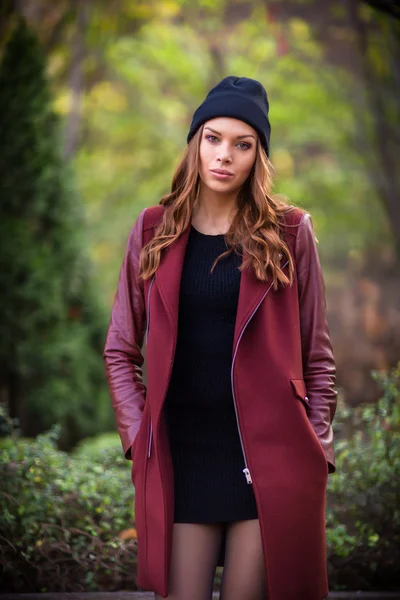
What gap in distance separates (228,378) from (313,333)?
391mm

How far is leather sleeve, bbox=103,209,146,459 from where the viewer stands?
3217 millimetres

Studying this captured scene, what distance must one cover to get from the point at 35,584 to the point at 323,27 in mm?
11018

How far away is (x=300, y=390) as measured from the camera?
3.00 meters

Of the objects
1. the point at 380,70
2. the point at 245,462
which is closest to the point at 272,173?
the point at 245,462

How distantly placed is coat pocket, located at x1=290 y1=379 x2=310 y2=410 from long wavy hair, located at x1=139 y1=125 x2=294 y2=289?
359 millimetres

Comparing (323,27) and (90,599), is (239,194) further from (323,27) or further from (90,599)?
(323,27)

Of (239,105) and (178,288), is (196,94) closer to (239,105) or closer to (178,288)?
(239,105)

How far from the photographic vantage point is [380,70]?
474 inches

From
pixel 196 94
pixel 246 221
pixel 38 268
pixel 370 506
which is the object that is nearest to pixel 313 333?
pixel 246 221

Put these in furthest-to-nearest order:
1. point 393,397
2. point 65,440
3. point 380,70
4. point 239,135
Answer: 1. point 380,70
2. point 65,440
3. point 393,397
4. point 239,135

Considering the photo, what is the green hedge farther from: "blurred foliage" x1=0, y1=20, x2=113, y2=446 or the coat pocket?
"blurred foliage" x1=0, y1=20, x2=113, y2=446

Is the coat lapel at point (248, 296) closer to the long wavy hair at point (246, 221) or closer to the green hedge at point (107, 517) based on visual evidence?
the long wavy hair at point (246, 221)

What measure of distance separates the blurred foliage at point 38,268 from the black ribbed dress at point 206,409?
4943 mm

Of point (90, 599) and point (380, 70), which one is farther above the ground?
point (380, 70)
